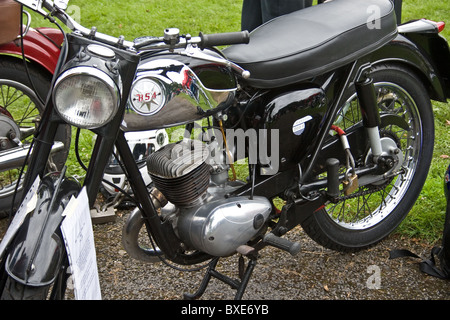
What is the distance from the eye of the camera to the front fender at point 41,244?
1.54 meters

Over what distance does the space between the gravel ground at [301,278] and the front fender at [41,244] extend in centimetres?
108

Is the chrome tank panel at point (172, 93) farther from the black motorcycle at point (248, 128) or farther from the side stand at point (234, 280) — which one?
the side stand at point (234, 280)

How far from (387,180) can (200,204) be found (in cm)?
107

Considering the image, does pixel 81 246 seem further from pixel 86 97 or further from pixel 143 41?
pixel 143 41

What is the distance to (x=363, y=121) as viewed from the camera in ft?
8.31

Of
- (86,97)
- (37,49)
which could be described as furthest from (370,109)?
(37,49)

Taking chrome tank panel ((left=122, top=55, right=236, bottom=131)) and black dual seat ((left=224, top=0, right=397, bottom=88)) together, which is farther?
black dual seat ((left=224, top=0, right=397, bottom=88))

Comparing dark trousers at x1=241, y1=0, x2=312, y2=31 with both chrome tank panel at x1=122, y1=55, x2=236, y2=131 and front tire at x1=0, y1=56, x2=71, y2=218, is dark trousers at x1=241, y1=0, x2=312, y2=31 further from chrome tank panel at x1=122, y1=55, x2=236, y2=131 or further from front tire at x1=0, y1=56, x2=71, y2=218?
chrome tank panel at x1=122, y1=55, x2=236, y2=131

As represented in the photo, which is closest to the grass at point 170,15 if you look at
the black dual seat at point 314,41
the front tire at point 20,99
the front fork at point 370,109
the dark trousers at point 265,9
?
the dark trousers at point 265,9

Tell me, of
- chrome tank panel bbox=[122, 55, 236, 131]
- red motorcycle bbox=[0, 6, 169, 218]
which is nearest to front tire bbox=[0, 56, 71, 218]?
red motorcycle bbox=[0, 6, 169, 218]

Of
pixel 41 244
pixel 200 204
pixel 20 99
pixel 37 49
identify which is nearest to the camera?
pixel 41 244

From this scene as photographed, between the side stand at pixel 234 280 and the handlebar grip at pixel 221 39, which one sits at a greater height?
the handlebar grip at pixel 221 39

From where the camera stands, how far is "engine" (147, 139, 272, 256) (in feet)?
6.74

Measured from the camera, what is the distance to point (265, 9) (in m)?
3.85
